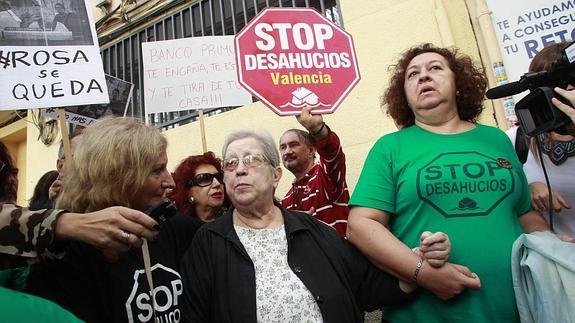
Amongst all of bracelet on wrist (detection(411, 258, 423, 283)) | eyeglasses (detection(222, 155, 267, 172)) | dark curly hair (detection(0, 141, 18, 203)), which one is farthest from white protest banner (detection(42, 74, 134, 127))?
bracelet on wrist (detection(411, 258, 423, 283))

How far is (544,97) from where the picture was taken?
3.94 feet

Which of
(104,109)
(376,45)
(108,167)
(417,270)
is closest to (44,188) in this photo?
(104,109)

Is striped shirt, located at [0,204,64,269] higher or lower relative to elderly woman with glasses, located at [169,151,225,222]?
lower

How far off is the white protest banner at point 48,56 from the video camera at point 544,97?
1699mm

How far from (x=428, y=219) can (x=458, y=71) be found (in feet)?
2.21

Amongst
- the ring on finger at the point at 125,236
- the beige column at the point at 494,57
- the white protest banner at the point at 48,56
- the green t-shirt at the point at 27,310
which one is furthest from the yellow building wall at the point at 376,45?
the green t-shirt at the point at 27,310

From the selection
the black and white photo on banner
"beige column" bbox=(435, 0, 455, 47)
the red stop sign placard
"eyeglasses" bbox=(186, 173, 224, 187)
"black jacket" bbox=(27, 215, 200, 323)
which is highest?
"beige column" bbox=(435, 0, 455, 47)

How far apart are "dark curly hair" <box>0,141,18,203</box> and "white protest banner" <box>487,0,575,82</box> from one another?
10.2ft

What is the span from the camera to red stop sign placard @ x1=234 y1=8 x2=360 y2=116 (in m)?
1.86

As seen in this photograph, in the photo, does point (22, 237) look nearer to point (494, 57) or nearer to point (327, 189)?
point (327, 189)

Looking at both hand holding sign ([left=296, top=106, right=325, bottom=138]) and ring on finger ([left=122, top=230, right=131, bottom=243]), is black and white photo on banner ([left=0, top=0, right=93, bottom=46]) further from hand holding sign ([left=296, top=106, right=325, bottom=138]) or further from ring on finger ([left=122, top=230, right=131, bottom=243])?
ring on finger ([left=122, top=230, right=131, bottom=243])

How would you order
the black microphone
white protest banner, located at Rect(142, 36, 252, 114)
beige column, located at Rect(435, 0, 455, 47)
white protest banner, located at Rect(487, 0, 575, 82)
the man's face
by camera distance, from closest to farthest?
the black microphone
the man's face
white protest banner, located at Rect(487, 0, 575, 82)
white protest banner, located at Rect(142, 36, 252, 114)
beige column, located at Rect(435, 0, 455, 47)

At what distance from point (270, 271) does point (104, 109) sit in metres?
2.28

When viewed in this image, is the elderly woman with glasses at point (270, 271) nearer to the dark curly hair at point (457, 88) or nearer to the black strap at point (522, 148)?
the dark curly hair at point (457, 88)
